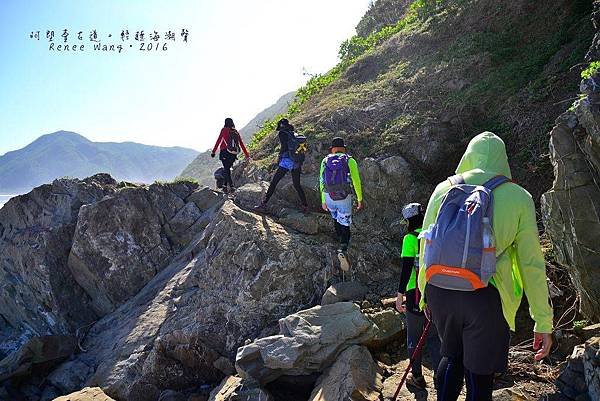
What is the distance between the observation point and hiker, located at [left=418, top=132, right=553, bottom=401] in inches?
107

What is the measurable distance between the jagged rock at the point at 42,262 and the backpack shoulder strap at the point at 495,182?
1095 centimetres

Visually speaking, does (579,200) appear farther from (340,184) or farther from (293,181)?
(293,181)

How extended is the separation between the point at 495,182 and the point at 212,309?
641 cm

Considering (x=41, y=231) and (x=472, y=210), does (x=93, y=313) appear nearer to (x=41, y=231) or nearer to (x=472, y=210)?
(x=41, y=231)

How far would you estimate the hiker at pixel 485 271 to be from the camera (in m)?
2.73

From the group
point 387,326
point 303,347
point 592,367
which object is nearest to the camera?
point 592,367

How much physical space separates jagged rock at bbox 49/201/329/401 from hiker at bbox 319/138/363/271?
3.14 feet

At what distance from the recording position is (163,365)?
25.4ft

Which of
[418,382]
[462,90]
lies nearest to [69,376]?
[418,382]

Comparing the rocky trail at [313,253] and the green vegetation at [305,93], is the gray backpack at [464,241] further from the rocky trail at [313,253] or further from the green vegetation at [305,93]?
the green vegetation at [305,93]

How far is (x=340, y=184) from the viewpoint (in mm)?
7434

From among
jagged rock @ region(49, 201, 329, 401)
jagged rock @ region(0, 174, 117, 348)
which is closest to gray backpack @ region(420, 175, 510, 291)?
jagged rock @ region(49, 201, 329, 401)

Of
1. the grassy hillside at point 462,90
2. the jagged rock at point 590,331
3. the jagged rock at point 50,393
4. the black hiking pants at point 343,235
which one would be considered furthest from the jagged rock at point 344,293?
the jagged rock at point 50,393

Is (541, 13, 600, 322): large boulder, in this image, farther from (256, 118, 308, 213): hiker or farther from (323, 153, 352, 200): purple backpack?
(256, 118, 308, 213): hiker
